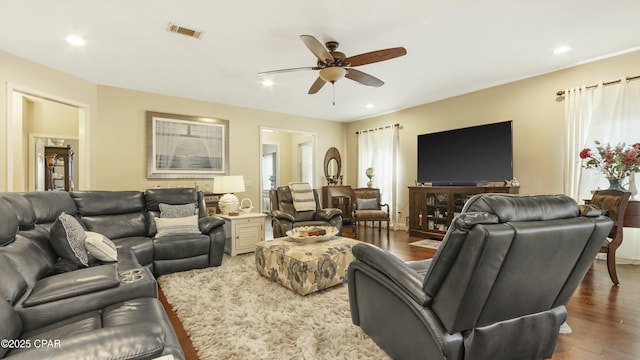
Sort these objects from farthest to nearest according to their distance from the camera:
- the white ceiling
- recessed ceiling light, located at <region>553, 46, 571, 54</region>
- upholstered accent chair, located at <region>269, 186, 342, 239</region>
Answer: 1. upholstered accent chair, located at <region>269, 186, 342, 239</region>
2. recessed ceiling light, located at <region>553, 46, 571, 54</region>
3. the white ceiling

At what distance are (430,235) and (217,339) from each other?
4.24 m

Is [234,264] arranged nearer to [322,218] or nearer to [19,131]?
[322,218]

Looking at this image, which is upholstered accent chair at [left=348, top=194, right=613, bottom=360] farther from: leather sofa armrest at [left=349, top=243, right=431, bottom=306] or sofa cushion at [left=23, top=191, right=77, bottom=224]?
sofa cushion at [left=23, top=191, right=77, bottom=224]

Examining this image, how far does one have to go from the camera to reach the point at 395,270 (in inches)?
62.1

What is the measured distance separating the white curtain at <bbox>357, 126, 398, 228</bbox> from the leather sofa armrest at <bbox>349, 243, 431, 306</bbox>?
4.69m

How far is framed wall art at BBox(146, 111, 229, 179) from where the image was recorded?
16.4 feet

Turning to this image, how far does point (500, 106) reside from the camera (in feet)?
15.6

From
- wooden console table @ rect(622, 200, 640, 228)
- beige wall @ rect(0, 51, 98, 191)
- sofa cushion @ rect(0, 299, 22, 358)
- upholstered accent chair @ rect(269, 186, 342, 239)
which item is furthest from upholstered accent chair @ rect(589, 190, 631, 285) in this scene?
beige wall @ rect(0, 51, 98, 191)

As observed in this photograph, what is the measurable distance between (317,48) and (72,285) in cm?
250

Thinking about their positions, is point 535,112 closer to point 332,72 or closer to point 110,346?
point 332,72

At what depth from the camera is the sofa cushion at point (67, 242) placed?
6.60ft

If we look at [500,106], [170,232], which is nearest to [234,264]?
[170,232]

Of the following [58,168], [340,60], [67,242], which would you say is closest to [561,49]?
[340,60]

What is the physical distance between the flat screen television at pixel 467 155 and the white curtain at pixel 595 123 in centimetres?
70
